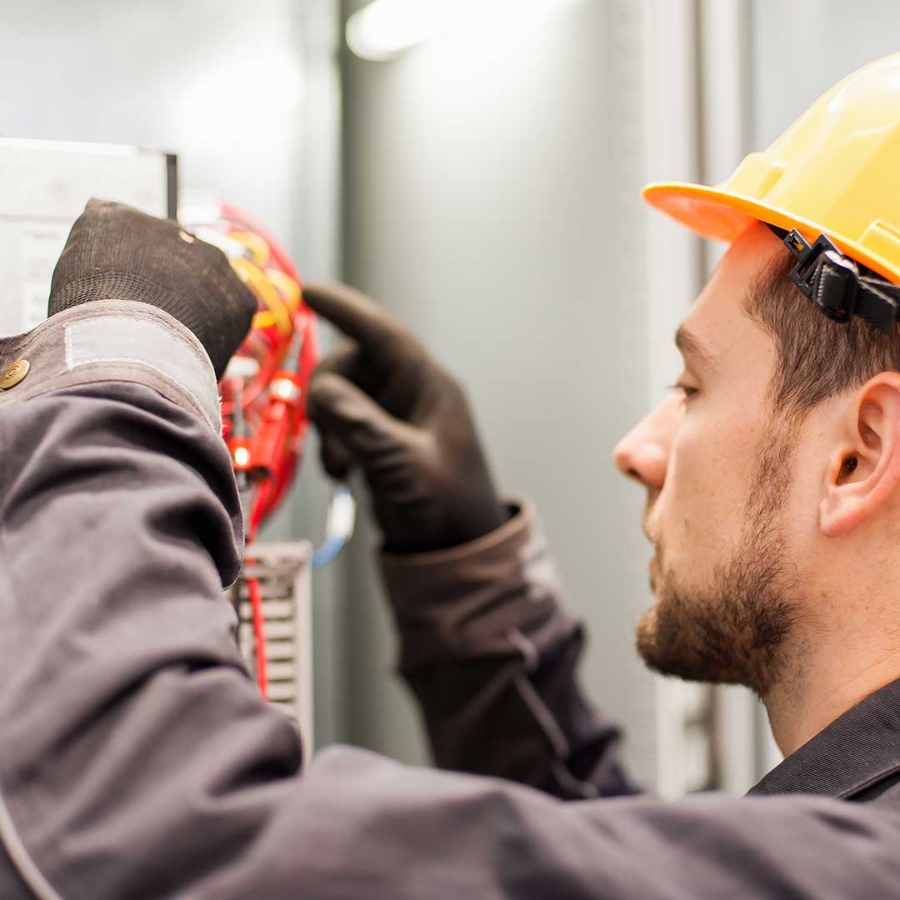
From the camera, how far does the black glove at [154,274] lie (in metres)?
0.68

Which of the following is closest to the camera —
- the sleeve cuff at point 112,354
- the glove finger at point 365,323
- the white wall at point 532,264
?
the sleeve cuff at point 112,354

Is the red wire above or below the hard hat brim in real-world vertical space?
below

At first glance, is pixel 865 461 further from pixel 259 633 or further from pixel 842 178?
pixel 259 633

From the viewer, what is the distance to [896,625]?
0.76 metres

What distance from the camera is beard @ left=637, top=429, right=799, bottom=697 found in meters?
0.80

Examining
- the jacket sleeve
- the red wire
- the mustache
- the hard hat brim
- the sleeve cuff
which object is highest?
the hard hat brim

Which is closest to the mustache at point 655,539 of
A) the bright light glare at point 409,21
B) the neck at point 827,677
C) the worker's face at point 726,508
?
the worker's face at point 726,508

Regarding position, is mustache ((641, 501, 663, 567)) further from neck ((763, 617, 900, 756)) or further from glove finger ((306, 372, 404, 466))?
glove finger ((306, 372, 404, 466))

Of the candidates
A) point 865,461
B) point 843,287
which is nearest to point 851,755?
point 865,461

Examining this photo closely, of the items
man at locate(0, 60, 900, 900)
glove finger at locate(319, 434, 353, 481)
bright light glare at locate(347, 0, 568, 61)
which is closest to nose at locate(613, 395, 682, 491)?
man at locate(0, 60, 900, 900)

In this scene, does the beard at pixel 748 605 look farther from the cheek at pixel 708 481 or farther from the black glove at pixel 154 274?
the black glove at pixel 154 274

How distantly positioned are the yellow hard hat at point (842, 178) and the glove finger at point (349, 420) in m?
0.50

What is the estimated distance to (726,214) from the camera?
950 mm

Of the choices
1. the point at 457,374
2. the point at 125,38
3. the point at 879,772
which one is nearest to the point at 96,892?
the point at 879,772
